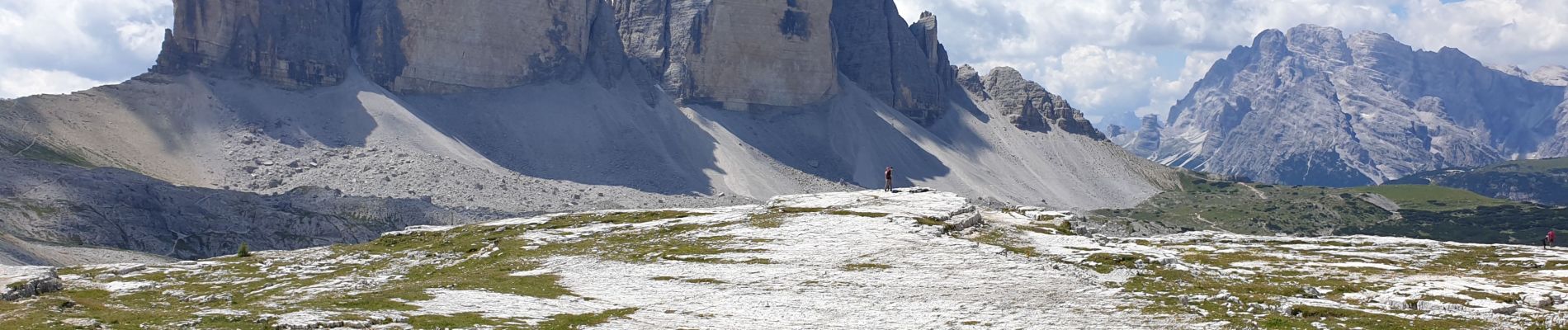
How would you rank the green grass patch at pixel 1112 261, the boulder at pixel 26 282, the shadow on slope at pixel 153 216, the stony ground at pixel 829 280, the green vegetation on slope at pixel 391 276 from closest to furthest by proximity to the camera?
the green vegetation on slope at pixel 391 276
the stony ground at pixel 829 280
the boulder at pixel 26 282
the green grass patch at pixel 1112 261
the shadow on slope at pixel 153 216

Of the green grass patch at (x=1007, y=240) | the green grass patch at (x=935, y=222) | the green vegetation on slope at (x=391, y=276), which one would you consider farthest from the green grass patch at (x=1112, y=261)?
the green vegetation on slope at (x=391, y=276)

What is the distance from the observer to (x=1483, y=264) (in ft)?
214

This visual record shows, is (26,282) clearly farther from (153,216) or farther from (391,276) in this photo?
(153,216)

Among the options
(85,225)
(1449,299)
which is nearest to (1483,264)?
(1449,299)

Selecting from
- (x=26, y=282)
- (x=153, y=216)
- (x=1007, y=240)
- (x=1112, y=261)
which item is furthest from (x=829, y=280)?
(x=153, y=216)

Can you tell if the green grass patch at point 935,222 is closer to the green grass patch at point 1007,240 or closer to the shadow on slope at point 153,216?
the green grass patch at point 1007,240

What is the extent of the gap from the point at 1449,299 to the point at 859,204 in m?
41.2

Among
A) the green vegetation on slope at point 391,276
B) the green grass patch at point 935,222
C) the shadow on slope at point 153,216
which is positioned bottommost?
the shadow on slope at point 153,216

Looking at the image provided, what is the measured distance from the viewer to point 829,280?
5766 cm

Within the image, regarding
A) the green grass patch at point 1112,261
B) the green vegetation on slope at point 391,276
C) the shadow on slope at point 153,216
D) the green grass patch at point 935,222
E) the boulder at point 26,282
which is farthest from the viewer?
the shadow on slope at point 153,216

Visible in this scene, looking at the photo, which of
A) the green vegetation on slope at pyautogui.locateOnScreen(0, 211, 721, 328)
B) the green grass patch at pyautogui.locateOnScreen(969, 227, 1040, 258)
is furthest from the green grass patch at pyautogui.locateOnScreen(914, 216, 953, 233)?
the green vegetation on slope at pyautogui.locateOnScreen(0, 211, 721, 328)

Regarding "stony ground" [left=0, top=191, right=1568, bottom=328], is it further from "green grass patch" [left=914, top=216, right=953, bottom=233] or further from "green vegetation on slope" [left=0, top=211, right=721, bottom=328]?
"green vegetation on slope" [left=0, top=211, right=721, bottom=328]

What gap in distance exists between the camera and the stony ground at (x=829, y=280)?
46594 mm

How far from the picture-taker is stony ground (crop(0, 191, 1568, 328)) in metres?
46.6
